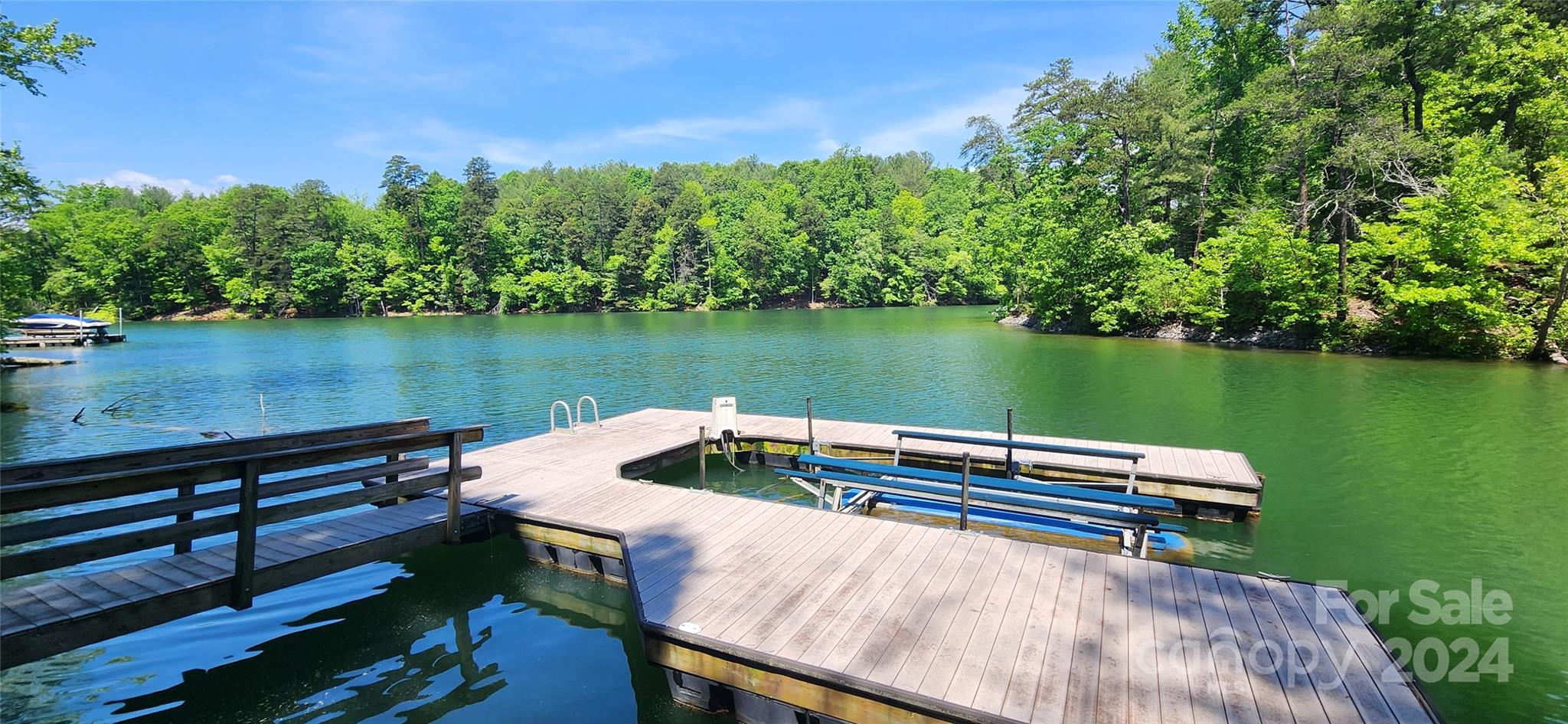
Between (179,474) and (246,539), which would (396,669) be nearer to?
(246,539)

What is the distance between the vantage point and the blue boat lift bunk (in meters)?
6.85

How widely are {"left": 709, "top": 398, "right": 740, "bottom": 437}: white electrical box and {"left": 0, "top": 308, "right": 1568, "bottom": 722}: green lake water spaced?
4.53 metres

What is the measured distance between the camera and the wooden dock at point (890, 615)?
145 inches

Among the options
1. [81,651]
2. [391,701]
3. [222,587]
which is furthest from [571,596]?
Answer: [81,651]

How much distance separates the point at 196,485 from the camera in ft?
17.1

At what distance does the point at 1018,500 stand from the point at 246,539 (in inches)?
300

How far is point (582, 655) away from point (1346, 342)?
31781mm

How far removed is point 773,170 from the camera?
12075 cm

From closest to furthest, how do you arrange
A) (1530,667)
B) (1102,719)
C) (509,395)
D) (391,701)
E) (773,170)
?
1. (1102,719)
2. (391,701)
3. (1530,667)
4. (509,395)
5. (773,170)

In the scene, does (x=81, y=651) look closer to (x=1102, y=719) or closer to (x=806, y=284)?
(x=1102, y=719)

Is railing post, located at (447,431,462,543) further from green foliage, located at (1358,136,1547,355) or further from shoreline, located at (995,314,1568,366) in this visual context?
shoreline, located at (995,314,1568,366)

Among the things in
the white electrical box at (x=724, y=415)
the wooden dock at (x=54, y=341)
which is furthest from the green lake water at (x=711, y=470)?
the wooden dock at (x=54, y=341)

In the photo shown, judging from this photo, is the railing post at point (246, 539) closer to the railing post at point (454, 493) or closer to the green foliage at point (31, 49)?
the railing post at point (454, 493)

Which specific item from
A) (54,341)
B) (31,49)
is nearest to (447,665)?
(31,49)
